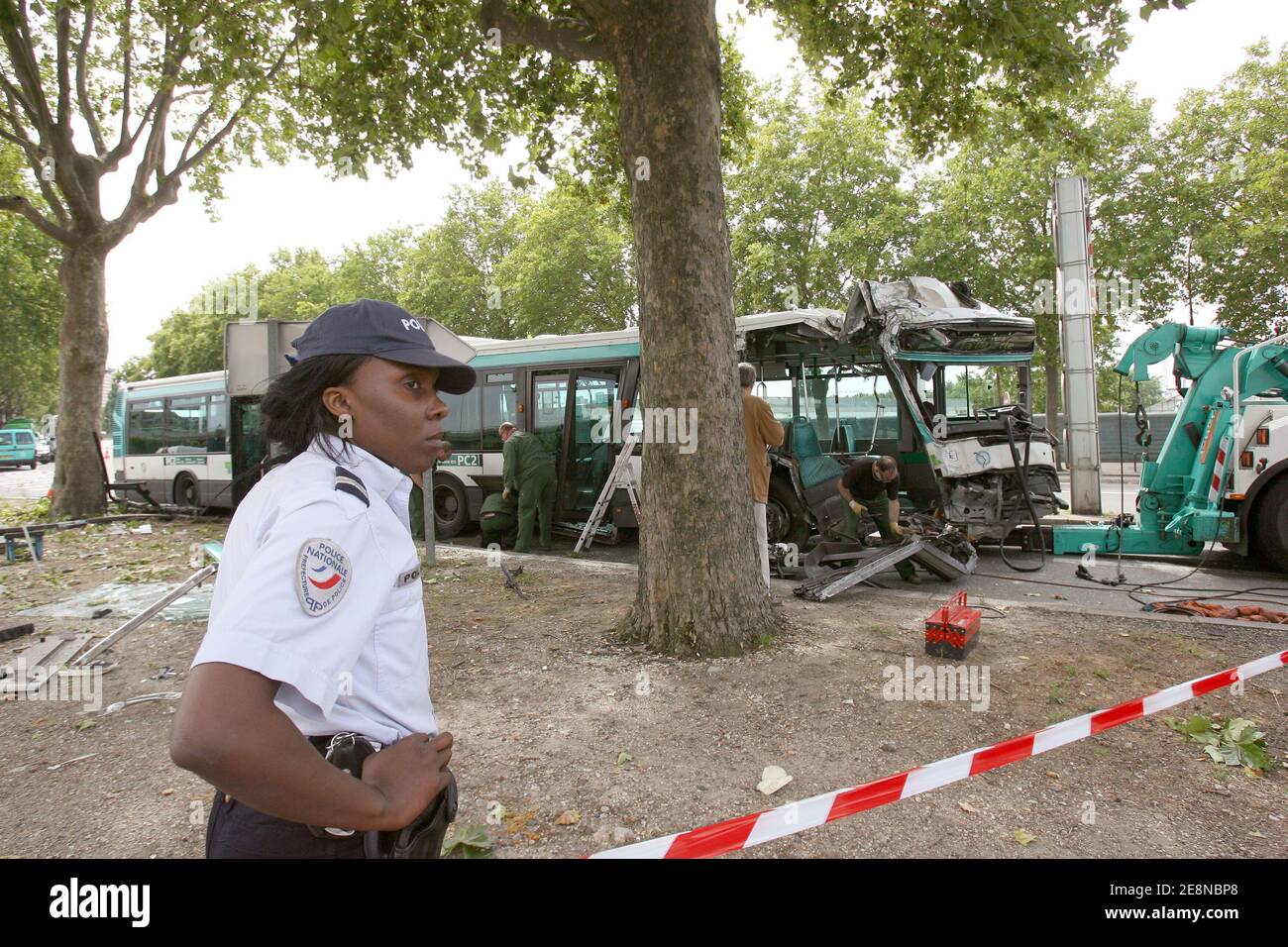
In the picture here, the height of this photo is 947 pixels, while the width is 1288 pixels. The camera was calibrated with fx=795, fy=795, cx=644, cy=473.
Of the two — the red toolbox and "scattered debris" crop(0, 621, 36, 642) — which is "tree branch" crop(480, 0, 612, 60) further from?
"scattered debris" crop(0, 621, 36, 642)

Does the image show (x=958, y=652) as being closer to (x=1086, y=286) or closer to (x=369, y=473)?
(x=369, y=473)

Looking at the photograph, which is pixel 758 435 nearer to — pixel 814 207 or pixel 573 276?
pixel 814 207

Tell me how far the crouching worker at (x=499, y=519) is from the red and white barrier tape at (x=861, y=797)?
346 inches

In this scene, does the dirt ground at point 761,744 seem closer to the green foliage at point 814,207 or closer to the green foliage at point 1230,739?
the green foliage at point 1230,739

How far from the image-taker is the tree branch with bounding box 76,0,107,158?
15.4 meters

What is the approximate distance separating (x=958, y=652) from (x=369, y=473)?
4.70 meters

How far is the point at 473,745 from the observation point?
4.12 metres

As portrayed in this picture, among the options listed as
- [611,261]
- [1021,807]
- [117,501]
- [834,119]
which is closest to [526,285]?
[611,261]

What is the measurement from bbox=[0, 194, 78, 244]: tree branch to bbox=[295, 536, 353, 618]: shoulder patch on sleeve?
18206 millimetres

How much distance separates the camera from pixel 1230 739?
154 inches

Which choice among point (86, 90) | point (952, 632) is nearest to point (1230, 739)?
point (952, 632)

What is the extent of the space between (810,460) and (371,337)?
8427 mm

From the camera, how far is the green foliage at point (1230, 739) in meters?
3.72

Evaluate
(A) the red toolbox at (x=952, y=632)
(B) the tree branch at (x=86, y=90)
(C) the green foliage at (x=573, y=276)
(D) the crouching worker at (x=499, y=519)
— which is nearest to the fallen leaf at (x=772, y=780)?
(A) the red toolbox at (x=952, y=632)
